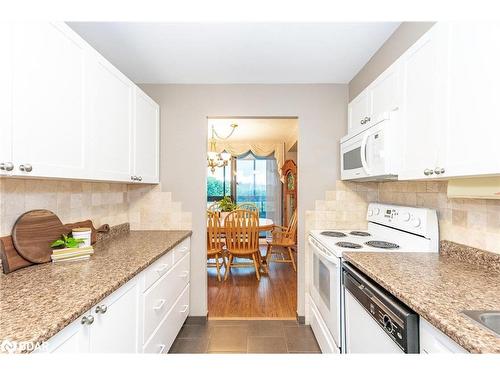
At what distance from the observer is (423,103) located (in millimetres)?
1222

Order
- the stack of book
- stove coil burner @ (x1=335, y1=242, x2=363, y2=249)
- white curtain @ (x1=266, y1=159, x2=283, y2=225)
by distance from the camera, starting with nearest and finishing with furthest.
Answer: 1. the stack of book
2. stove coil burner @ (x1=335, y1=242, x2=363, y2=249)
3. white curtain @ (x1=266, y1=159, x2=283, y2=225)

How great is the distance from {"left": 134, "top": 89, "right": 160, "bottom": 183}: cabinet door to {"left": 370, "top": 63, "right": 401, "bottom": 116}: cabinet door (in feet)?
5.69

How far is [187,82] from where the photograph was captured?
92.8 inches

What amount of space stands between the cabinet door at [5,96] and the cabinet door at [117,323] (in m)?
0.63

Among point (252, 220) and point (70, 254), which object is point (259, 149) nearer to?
point (252, 220)

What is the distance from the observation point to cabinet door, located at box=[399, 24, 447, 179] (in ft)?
3.63

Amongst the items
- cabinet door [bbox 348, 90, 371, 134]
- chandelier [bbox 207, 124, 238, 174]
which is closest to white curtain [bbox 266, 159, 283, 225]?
chandelier [bbox 207, 124, 238, 174]

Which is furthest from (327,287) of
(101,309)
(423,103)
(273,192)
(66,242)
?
(273,192)

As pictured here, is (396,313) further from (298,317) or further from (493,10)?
(298,317)

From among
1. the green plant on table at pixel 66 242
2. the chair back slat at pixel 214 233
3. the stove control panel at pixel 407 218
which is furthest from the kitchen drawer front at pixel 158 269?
the stove control panel at pixel 407 218

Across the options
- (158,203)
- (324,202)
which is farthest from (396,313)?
(158,203)

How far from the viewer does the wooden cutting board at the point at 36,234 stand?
119 cm

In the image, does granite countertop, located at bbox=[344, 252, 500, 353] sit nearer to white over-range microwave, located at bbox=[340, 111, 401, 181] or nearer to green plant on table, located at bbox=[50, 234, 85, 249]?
white over-range microwave, located at bbox=[340, 111, 401, 181]

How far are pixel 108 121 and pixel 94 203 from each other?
729mm
